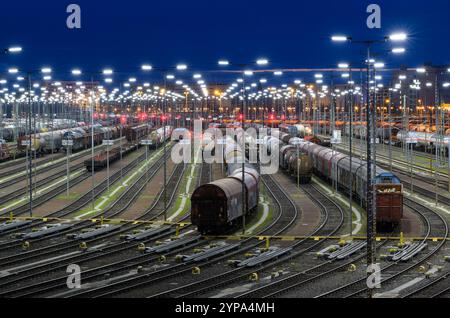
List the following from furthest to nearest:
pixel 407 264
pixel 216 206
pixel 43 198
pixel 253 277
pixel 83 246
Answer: pixel 43 198 → pixel 216 206 → pixel 83 246 → pixel 407 264 → pixel 253 277

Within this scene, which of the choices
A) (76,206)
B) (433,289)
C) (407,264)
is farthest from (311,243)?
(76,206)

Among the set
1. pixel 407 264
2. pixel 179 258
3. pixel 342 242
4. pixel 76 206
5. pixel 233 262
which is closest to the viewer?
pixel 233 262

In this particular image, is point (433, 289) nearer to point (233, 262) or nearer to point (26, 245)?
point (233, 262)

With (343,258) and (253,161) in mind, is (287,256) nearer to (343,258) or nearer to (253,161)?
(343,258)

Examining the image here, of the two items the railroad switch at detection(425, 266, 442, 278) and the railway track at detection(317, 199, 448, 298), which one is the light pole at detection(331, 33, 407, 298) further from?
the railroad switch at detection(425, 266, 442, 278)

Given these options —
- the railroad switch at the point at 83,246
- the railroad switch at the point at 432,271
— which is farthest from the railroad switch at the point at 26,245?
the railroad switch at the point at 432,271

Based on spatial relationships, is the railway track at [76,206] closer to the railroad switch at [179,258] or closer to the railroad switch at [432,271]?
the railroad switch at [179,258]

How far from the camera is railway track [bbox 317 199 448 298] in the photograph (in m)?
25.8

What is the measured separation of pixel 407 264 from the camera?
3119 cm

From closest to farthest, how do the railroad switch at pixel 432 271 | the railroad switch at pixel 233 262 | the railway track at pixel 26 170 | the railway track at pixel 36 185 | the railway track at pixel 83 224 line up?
the railroad switch at pixel 432 271 < the railroad switch at pixel 233 262 < the railway track at pixel 83 224 < the railway track at pixel 36 185 < the railway track at pixel 26 170

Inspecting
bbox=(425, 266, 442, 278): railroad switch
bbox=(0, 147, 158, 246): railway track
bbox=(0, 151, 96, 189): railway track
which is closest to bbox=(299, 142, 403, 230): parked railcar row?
bbox=(425, 266, 442, 278): railroad switch

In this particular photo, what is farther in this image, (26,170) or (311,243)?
(26,170)

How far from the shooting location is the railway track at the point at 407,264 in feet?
84.6

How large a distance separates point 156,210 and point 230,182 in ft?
33.2
